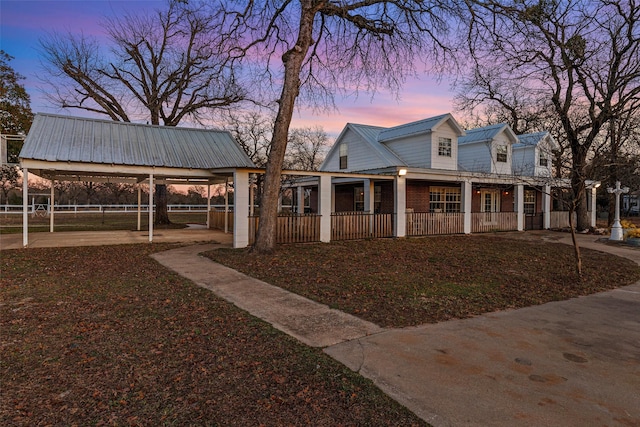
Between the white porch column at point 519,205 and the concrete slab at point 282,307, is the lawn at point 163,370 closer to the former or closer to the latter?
the concrete slab at point 282,307

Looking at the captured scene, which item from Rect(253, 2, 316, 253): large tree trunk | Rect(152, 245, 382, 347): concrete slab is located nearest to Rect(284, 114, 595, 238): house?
Rect(253, 2, 316, 253): large tree trunk

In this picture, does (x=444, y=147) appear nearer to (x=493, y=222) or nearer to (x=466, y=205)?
(x=466, y=205)

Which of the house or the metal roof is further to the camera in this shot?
the house

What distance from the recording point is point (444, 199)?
1997 cm

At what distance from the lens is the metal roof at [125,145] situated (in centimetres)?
1258

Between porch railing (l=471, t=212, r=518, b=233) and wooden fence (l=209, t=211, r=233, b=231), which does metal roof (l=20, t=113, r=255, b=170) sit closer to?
wooden fence (l=209, t=211, r=233, b=231)

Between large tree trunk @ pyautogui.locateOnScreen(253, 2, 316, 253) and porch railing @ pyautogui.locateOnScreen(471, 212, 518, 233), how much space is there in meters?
11.4

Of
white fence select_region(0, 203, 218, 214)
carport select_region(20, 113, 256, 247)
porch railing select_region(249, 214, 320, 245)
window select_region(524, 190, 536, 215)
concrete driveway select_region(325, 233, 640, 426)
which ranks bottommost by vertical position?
concrete driveway select_region(325, 233, 640, 426)

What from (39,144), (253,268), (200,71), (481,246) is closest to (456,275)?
(253,268)

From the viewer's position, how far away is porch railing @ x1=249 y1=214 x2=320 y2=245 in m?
13.2

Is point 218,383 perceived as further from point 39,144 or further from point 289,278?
point 39,144

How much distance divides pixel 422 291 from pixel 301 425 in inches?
181

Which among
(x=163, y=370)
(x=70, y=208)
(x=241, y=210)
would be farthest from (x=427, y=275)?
(x=70, y=208)

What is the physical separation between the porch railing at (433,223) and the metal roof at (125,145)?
24.6ft
